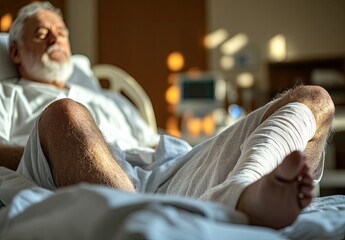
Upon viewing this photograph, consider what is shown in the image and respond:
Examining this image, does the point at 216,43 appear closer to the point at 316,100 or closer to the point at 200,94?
the point at 200,94

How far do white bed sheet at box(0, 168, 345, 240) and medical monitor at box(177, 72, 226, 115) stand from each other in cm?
261

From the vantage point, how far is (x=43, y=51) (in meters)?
1.84

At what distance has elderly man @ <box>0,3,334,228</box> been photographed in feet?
2.47

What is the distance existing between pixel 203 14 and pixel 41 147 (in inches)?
127

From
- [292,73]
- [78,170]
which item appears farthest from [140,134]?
[292,73]

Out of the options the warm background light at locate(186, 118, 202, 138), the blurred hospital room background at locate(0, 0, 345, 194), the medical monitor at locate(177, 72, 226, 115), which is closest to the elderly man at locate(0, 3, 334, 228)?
the medical monitor at locate(177, 72, 226, 115)

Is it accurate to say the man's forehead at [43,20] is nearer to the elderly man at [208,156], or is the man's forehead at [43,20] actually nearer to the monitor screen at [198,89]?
the elderly man at [208,156]

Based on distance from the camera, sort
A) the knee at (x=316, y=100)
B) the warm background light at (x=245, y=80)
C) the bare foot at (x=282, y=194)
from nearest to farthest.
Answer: the bare foot at (x=282, y=194), the knee at (x=316, y=100), the warm background light at (x=245, y=80)

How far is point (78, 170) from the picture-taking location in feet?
3.31

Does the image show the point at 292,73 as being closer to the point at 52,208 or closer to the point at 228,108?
the point at 228,108

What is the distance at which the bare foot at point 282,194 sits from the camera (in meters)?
0.73

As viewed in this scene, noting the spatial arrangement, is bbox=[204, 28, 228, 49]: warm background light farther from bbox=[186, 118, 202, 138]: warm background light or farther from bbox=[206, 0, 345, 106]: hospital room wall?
bbox=[186, 118, 202, 138]: warm background light

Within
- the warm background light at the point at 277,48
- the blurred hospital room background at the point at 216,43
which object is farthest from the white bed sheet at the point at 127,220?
the warm background light at the point at 277,48

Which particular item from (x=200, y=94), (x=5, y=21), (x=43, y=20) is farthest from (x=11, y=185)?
(x=5, y=21)
